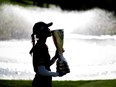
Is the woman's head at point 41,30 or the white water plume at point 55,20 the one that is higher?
the woman's head at point 41,30

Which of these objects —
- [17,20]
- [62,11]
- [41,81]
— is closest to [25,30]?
[17,20]

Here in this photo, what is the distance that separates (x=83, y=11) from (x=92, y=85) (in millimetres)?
917

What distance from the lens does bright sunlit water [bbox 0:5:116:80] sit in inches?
156

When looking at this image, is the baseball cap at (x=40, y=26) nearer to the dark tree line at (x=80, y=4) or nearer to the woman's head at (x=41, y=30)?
the woman's head at (x=41, y=30)

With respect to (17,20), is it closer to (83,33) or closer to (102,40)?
(83,33)

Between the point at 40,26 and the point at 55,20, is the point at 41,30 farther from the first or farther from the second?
the point at 55,20

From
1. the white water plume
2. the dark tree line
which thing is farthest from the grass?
the dark tree line

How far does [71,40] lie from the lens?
398 cm

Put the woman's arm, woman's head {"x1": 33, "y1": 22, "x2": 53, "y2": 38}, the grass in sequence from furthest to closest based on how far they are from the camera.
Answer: the grass → woman's head {"x1": 33, "y1": 22, "x2": 53, "y2": 38} → the woman's arm

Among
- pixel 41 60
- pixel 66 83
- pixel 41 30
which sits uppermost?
pixel 41 30

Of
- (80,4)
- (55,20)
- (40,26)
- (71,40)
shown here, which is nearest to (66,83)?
(71,40)

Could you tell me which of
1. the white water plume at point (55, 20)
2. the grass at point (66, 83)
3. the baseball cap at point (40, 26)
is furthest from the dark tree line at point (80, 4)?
the baseball cap at point (40, 26)

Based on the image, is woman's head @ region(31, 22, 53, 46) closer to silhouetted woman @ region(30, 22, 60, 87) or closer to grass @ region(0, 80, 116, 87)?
silhouetted woman @ region(30, 22, 60, 87)

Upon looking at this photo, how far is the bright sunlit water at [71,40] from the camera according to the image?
13.0ft
